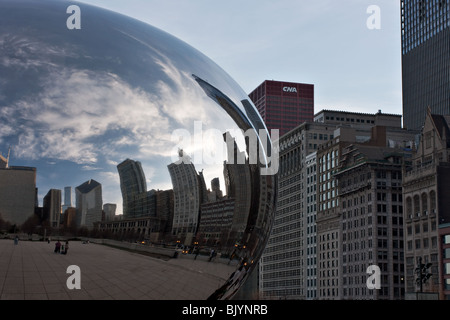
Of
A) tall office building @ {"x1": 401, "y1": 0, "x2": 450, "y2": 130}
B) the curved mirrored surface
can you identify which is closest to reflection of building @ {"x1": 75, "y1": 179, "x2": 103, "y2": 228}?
the curved mirrored surface

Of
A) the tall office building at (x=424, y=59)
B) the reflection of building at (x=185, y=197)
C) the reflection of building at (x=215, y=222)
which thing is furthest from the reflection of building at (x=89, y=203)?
the tall office building at (x=424, y=59)

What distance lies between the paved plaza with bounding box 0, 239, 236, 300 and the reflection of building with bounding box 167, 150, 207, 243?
16 cm

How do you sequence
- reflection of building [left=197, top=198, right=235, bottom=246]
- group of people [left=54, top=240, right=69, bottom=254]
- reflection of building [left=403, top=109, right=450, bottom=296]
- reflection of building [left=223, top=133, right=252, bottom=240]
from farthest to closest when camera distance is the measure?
1. reflection of building [left=403, top=109, right=450, bottom=296]
2. reflection of building [left=223, top=133, right=252, bottom=240]
3. reflection of building [left=197, top=198, right=235, bottom=246]
4. group of people [left=54, top=240, right=69, bottom=254]

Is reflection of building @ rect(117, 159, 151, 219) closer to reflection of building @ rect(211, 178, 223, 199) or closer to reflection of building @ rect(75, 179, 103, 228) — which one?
reflection of building @ rect(75, 179, 103, 228)

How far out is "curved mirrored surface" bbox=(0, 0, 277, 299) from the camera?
10.2 feet

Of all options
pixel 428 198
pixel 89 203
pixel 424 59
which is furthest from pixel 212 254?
pixel 424 59

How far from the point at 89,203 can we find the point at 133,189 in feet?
0.72

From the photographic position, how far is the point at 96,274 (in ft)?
10.1

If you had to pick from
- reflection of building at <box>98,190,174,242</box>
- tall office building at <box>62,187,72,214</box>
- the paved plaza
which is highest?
tall office building at <box>62,187,72,214</box>

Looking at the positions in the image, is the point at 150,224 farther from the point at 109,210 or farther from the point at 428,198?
the point at 428,198

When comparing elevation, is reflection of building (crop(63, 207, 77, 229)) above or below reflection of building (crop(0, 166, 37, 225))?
below

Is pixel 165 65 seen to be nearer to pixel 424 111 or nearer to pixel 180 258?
pixel 180 258

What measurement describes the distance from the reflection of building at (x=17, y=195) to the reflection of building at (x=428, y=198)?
80509mm

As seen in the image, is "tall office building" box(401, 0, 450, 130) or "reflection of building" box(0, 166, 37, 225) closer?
"reflection of building" box(0, 166, 37, 225)
